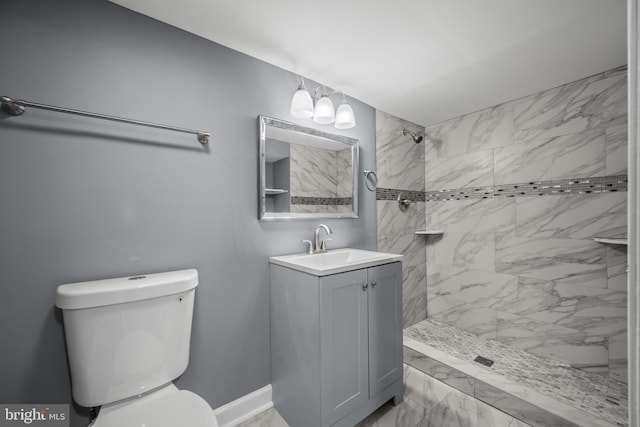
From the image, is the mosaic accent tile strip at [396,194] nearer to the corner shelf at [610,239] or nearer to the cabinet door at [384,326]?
the cabinet door at [384,326]

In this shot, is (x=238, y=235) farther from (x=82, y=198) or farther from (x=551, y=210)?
(x=551, y=210)

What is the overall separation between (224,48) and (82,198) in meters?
1.06

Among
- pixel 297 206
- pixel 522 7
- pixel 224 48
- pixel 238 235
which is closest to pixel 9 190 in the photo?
pixel 238 235

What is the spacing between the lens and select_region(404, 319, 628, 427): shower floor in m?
1.43

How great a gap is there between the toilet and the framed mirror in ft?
2.28

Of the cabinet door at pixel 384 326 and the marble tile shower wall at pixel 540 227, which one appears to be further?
the marble tile shower wall at pixel 540 227

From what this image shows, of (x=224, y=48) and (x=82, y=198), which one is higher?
(x=224, y=48)

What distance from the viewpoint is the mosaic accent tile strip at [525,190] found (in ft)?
5.69

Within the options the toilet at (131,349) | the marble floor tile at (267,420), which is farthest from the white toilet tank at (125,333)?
the marble floor tile at (267,420)

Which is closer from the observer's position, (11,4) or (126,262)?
(11,4)

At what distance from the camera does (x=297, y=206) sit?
171cm

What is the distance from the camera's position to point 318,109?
5.46 ft

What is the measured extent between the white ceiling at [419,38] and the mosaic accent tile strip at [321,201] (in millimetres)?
850

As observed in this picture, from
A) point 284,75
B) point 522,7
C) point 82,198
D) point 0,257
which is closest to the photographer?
point 0,257
